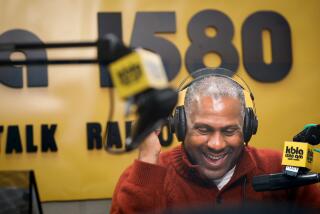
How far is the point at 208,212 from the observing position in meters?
0.72

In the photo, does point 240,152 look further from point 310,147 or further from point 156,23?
point 156,23

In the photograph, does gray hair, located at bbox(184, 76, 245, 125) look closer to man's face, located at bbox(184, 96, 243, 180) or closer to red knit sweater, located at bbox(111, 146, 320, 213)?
man's face, located at bbox(184, 96, 243, 180)

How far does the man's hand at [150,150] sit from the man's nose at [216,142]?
27cm

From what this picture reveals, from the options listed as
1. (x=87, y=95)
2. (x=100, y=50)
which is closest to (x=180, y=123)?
(x=87, y=95)

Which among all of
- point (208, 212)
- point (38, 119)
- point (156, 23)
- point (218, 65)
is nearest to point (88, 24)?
point (156, 23)

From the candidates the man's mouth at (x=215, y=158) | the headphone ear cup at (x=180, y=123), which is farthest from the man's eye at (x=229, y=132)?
the headphone ear cup at (x=180, y=123)

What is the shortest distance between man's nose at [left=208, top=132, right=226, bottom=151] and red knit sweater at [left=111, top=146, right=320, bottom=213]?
131 millimetres

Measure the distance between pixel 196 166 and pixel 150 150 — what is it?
259 mm

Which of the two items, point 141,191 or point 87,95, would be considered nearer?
point 141,191

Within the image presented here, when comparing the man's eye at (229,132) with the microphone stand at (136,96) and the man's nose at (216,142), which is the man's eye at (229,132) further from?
the microphone stand at (136,96)

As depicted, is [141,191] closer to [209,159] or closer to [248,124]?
[209,159]

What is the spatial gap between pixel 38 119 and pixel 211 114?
0.90m

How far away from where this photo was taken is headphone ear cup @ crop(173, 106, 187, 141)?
7.51 feet

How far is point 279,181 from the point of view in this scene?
201 centimetres
